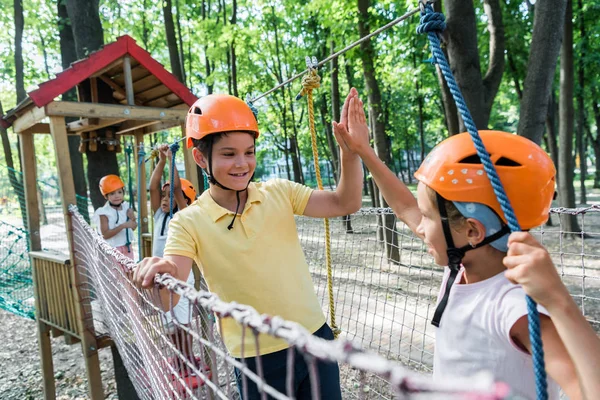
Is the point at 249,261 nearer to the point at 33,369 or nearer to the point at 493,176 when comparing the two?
the point at 493,176

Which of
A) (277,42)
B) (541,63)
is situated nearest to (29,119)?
(541,63)

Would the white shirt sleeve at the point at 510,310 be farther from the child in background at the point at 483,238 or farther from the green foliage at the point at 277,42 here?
the green foliage at the point at 277,42

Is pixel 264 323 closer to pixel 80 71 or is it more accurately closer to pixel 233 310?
pixel 233 310

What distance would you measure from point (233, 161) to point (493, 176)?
1180 millimetres

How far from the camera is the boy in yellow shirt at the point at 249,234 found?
1864 millimetres

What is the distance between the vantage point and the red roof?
146 inches

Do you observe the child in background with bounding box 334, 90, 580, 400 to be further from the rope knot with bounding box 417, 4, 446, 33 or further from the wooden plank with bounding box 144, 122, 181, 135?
the wooden plank with bounding box 144, 122, 181, 135

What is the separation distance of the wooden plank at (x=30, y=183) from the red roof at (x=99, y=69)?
4.46 feet

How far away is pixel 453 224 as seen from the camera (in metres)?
1.22

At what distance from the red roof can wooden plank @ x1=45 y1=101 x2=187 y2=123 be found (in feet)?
0.30

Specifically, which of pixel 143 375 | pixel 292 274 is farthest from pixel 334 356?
pixel 143 375

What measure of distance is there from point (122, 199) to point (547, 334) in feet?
17.0

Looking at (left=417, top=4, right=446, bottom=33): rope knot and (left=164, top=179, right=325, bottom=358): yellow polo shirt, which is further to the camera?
(left=164, top=179, right=325, bottom=358): yellow polo shirt

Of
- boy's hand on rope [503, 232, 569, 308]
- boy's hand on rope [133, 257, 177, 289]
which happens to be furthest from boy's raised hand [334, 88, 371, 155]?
boy's hand on rope [503, 232, 569, 308]
